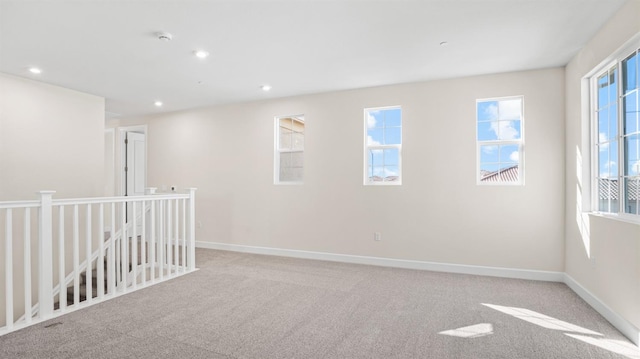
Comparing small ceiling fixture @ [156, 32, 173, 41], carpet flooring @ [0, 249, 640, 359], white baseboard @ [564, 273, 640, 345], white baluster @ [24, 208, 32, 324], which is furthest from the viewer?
small ceiling fixture @ [156, 32, 173, 41]

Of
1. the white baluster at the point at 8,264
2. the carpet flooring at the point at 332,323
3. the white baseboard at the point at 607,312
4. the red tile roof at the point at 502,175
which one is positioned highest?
the red tile roof at the point at 502,175

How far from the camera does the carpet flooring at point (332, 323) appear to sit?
2.24m

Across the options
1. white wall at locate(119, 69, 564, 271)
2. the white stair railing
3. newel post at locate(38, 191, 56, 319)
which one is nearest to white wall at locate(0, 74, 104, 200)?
the white stair railing

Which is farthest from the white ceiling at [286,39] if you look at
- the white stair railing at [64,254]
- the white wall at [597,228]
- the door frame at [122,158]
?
the door frame at [122,158]

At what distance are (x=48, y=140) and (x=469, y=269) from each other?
6043mm

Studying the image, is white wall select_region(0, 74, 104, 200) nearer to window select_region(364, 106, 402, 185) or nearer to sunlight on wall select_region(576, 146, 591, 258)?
window select_region(364, 106, 402, 185)

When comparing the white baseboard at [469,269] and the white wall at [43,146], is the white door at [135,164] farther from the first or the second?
the white baseboard at [469,269]

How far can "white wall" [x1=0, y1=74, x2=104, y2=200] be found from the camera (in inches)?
163

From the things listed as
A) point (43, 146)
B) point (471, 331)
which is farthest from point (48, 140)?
point (471, 331)

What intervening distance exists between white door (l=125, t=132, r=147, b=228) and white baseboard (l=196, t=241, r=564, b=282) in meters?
2.58

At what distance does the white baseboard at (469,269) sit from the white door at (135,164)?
2137 mm

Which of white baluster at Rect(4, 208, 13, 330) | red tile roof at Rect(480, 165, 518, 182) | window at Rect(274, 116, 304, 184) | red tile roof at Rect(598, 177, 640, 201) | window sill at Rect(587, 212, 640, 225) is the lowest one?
white baluster at Rect(4, 208, 13, 330)

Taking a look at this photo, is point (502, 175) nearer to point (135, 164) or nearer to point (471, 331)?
point (471, 331)

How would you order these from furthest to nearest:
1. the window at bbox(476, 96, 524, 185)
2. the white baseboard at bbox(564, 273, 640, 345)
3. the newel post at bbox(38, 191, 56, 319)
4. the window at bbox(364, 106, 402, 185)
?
the window at bbox(364, 106, 402, 185), the window at bbox(476, 96, 524, 185), the newel post at bbox(38, 191, 56, 319), the white baseboard at bbox(564, 273, 640, 345)
